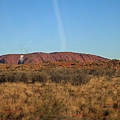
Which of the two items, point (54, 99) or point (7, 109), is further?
point (54, 99)

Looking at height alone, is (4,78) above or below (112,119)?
above

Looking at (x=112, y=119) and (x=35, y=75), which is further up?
(x=35, y=75)

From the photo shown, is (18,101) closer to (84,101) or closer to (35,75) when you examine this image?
(84,101)

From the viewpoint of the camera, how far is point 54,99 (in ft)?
50.9

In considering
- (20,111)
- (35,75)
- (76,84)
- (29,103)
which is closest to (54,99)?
(29,103)

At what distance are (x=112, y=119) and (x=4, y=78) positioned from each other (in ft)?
62.4

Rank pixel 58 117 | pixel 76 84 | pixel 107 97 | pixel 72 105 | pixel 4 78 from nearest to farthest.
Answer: pixel 58 117, pixel 72 105, pixel 107 97, pixel 76 84, pixel 4 78

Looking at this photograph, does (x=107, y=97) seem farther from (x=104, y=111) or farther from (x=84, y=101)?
(x=104, y=111)

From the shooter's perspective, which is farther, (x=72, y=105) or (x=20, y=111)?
(x=72, y=105)

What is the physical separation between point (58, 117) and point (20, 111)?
2.98m

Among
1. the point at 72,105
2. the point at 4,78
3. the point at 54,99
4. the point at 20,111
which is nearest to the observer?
the point at 20,111

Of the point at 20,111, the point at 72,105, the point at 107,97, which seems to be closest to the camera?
the point at 20,111

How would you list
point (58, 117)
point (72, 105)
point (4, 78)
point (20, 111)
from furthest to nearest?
point (4, 78)
point (72, 105)
point (20, 111)
point (58, 117)

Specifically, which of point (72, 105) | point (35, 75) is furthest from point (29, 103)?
point (35, 75)
